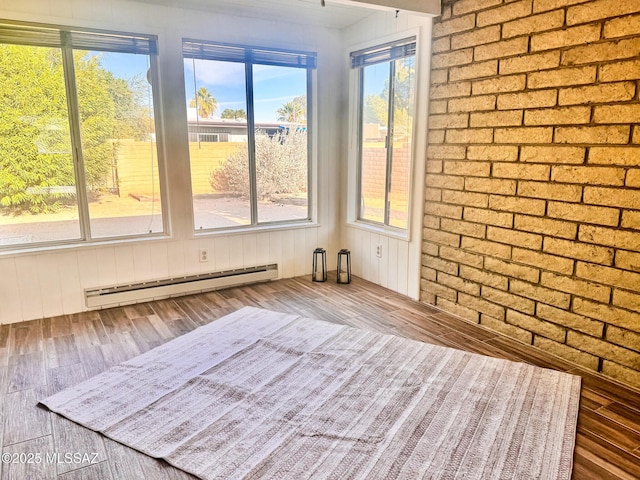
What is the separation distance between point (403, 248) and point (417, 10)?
6.47ft

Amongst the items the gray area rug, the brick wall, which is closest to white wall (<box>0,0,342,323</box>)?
the gray area rug

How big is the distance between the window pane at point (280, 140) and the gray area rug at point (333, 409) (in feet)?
6.14

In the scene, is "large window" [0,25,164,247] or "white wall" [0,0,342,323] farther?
"white wall" [0,0,342,323]

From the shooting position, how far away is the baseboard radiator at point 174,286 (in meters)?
3.79

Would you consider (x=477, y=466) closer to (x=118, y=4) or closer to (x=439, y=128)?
(x=439, y=128)

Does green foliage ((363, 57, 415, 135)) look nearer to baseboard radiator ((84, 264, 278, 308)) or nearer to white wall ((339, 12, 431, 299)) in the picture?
white wall ((339, 12, 431, 299))

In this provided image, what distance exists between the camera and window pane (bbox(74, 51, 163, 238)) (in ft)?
11.9

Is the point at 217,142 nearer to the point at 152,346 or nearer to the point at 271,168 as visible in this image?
the point at 271,168

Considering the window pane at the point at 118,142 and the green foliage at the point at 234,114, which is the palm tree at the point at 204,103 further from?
the window pane at the point at 118,142

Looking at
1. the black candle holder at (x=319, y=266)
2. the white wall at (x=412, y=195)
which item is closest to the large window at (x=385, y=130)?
the white wall at (x=412, y=195)

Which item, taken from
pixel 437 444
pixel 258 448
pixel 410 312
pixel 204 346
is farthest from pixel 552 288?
pixel 204 346

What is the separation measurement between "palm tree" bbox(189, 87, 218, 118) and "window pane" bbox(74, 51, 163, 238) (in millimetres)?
394

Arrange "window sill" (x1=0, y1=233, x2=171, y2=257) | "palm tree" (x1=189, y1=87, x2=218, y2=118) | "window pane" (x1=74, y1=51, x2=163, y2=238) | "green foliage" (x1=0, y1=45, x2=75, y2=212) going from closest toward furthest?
1. "green foliage" (x1=0, y1=45, x2=75, y2=212)
2. "window sill" (x1=0, y1=233, x2=171, y2=257)
3. "window pane" (x1=74, y1=51, x2=163, y2=238)
4. "palm tree" (x1=189, y1=87, x2=218, y2=118)

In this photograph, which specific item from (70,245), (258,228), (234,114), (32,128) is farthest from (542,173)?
(32,128)
